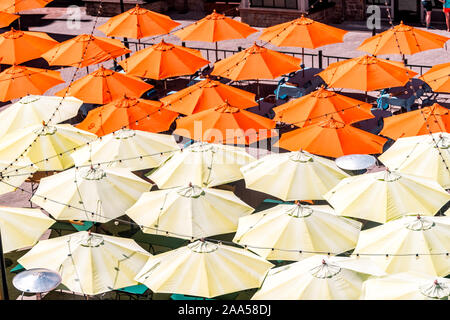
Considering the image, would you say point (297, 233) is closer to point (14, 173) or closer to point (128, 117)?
point (14, 173)

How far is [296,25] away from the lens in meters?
27.5

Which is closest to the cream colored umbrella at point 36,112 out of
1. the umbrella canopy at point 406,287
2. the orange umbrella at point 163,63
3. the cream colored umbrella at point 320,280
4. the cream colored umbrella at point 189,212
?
the orange umbrella at point 163,63

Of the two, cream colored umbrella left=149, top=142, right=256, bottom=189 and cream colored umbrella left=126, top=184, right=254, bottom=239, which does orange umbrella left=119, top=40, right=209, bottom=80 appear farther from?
cream colored umbrella left=126, top=184, right=254, bottom=239

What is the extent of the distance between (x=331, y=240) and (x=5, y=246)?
6102mm

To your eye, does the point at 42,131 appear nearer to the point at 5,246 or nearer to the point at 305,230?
the point at 5,246

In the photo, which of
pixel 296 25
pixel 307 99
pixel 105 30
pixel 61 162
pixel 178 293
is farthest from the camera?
pixel 105 30

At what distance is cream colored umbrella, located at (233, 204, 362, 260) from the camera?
54.6ft

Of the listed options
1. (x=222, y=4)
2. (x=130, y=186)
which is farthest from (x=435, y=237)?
(x=222, y=4)

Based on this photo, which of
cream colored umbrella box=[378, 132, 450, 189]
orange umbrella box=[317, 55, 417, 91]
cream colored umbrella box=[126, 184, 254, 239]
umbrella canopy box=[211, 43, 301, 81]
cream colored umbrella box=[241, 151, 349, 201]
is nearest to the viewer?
cream colored umbrella box=[126, 184, 254, 239]

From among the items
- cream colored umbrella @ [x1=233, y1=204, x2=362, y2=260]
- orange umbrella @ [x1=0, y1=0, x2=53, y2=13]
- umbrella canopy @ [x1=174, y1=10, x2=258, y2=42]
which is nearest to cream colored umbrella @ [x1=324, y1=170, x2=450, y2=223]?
cream colored umbrella @ [x1=233, y1=204, x2=362, y2=260]

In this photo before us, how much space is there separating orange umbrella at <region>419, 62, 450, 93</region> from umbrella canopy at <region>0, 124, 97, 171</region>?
8.57 metres

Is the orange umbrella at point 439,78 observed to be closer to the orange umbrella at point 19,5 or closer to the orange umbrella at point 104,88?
the orange umbrella at point 104,88

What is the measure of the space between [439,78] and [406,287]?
1064cm

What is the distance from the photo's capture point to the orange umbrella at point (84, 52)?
89.3 ft
